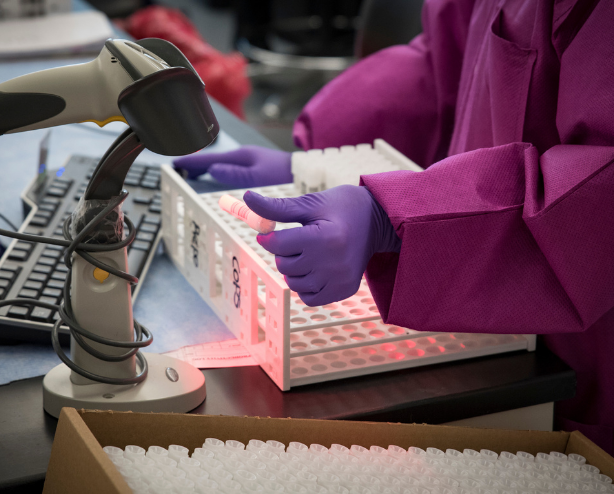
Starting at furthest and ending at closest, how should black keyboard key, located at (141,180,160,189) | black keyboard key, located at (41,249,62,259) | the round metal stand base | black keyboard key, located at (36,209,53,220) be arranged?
1. black keyboard key, located at (141,180,160,189)
2. black keyboard key, located at (36,209,53,220)
3. black keyboard key, located at (41,249,62,259)
4. the round metal stand base

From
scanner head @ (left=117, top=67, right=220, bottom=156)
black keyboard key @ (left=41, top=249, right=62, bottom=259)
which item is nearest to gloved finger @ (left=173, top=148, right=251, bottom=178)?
black keyboard key @ (left=41, top=249, right=62, bottom=259)

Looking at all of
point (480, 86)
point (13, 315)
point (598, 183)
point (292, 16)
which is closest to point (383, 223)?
point (598, 183)

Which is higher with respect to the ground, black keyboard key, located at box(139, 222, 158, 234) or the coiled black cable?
the coiled black cable

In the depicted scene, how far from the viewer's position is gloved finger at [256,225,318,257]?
637 mm

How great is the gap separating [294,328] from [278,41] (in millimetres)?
3198

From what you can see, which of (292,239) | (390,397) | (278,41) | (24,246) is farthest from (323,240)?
(278,41)

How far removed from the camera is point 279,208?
64 cm

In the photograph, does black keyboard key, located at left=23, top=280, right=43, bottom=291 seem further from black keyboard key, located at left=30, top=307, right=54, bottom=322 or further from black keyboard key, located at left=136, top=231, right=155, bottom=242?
black keyboard key, located at left=136, top=231, right=155, bottom=242

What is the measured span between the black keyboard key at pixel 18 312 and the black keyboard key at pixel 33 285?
0.04 m

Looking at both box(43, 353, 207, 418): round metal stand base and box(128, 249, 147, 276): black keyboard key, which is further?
box(128, 249, 147, 276): black keyboard key

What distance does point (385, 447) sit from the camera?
610 mm

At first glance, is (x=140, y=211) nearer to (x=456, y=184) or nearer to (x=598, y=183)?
(x=456, y=184)

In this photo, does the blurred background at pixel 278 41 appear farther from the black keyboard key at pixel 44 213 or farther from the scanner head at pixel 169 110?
the scanner head at pixel 169 110

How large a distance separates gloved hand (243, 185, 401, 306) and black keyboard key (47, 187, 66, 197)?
497mm
